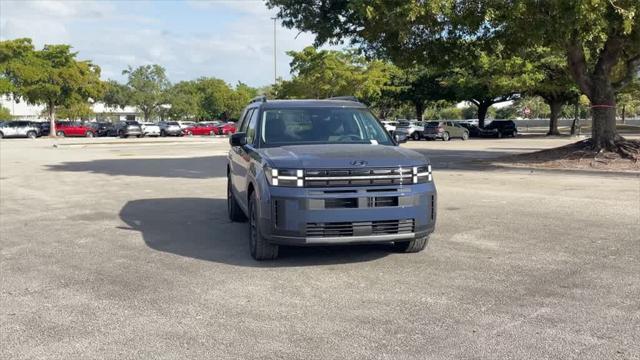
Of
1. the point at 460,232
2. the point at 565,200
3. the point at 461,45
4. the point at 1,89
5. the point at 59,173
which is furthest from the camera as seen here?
the point at 1,89

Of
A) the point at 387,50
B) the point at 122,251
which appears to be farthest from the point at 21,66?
the point at 122,251

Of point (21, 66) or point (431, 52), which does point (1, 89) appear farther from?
point (431, 52)

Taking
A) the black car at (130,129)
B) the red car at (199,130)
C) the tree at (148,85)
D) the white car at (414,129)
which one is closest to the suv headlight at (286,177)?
the white car at (414,129)

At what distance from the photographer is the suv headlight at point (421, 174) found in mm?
6160

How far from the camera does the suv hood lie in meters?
5.96

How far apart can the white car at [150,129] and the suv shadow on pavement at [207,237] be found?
47252 mm

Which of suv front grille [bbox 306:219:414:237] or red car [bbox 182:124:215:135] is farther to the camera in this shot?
red car [bbox 182:124:215:135]

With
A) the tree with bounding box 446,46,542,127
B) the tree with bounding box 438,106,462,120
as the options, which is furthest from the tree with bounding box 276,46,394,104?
the tree with bounding box 438,106,462,120

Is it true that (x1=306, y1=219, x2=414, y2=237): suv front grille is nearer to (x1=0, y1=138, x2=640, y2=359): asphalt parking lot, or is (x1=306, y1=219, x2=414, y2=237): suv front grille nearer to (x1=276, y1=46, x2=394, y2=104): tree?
(x1=0, y1=138, x2=640, y2=359): asphalt parking lot

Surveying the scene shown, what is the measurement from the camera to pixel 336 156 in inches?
241

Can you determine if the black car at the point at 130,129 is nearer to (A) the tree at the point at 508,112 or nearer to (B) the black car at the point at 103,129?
(B) the black car at the point at 103,129

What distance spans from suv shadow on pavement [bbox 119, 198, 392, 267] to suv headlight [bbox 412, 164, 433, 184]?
3.44 feet

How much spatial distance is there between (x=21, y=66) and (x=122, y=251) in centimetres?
5246

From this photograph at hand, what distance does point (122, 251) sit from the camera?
286 inches
